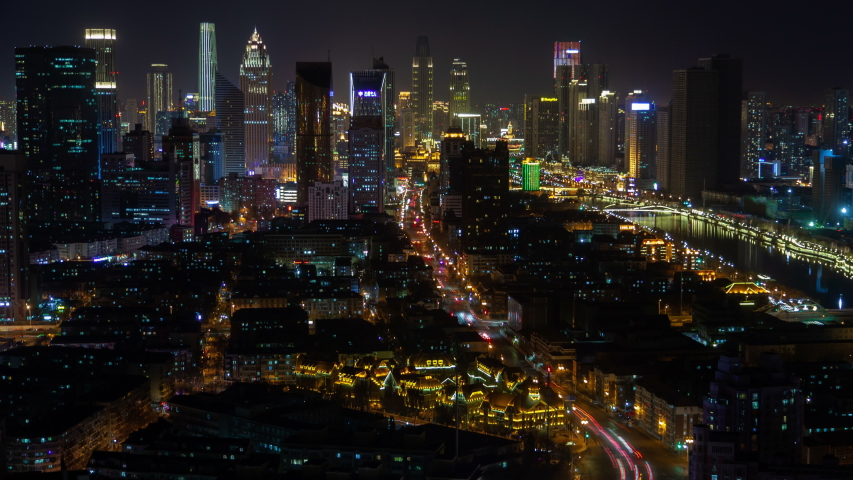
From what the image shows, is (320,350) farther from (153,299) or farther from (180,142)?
(180,142)

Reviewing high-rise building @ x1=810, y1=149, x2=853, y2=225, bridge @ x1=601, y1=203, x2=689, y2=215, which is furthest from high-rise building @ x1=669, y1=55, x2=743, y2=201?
high-rise building @ x1=810, y1=149, x2=853, y2=225

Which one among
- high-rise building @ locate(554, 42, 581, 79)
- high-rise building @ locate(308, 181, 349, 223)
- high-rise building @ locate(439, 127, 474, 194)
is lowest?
high-rise building @ locate(308, 181, 349, 223)

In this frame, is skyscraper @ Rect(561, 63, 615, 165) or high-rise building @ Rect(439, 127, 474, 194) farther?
skyscraper @ Rect(561, 63, 615, 165)

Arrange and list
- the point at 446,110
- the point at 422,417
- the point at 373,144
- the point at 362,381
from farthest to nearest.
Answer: the point at 446,110 < the point at 373,144 < the point at 362,381 < the point at 422,417

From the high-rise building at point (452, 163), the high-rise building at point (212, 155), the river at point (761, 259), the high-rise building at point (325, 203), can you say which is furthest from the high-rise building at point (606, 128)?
the high-rise building at point (325, 203)

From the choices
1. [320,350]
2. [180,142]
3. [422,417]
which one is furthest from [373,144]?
[422,417]

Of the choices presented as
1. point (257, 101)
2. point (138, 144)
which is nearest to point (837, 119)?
point (257, 101)

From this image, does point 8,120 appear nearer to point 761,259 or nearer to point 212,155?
point 212,155

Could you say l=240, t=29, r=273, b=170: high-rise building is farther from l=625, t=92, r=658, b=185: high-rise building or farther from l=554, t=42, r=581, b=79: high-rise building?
l=554, t=42, r=581, b=79: high-rise building
